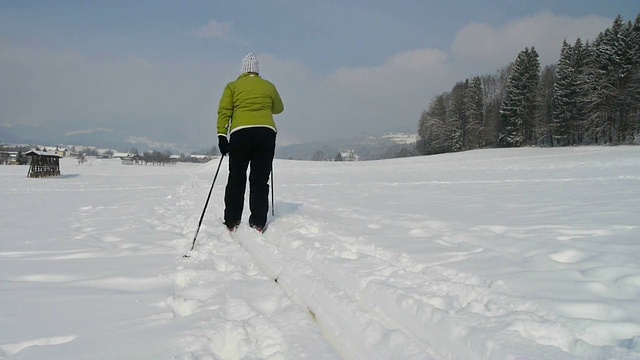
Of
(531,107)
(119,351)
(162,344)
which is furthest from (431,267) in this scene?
(531,107)

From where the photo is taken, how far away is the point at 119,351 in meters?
1.65

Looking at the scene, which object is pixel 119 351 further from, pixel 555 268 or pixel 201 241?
pixel 555 268

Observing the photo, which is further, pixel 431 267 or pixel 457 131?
pixel 457 131

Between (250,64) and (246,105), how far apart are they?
732 mm

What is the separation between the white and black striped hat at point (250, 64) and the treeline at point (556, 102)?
42.6 meters

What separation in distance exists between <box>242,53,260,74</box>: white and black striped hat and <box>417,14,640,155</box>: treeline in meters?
42.6

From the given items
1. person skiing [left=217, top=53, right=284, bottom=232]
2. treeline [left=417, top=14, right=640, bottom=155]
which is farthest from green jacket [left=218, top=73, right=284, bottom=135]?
treeline [left=417, top=14, right=640, bottom=155]

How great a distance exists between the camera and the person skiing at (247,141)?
4562mm

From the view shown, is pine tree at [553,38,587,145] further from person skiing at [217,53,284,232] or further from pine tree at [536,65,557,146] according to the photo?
person skiing at [217,53,284,232]

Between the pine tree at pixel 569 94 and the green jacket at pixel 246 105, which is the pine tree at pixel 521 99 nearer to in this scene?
the pine tree at pixel 569 94

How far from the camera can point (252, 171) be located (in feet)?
15.4

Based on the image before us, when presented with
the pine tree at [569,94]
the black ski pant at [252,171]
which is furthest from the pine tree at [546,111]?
the black ski pant at [252,171]

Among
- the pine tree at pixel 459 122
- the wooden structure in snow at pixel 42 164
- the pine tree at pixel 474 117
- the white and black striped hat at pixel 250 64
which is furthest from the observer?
the pine tree at pixel 459 122

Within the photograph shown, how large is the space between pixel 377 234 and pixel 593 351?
2.44m
